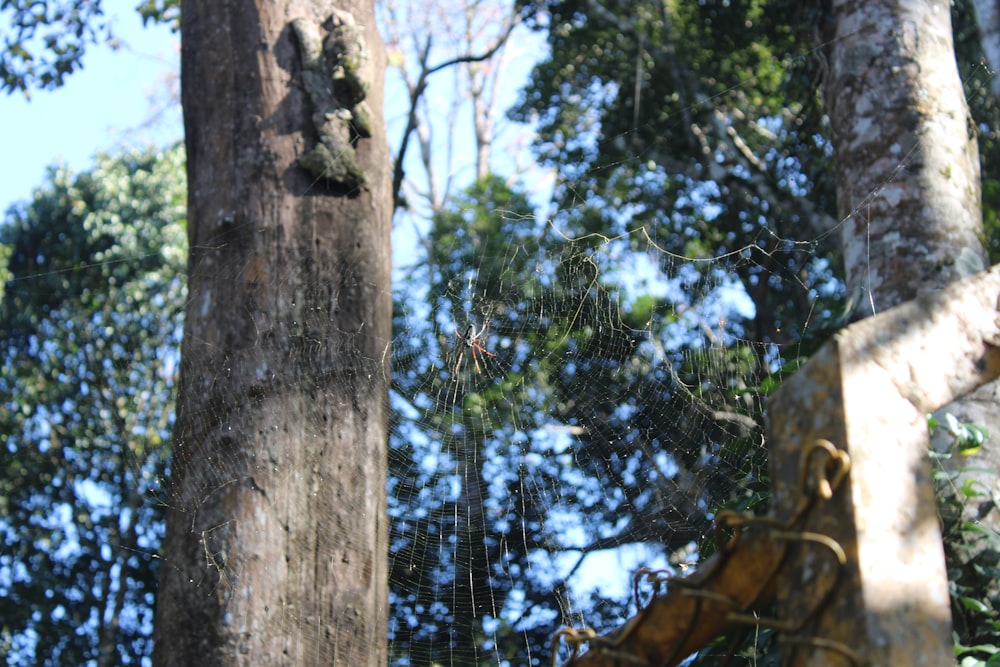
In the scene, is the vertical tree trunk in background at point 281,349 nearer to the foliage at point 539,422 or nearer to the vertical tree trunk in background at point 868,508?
the foliage at point 539,422

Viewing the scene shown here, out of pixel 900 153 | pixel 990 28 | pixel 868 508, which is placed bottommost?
pixel 868 508

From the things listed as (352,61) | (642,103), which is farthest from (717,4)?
(352,61)

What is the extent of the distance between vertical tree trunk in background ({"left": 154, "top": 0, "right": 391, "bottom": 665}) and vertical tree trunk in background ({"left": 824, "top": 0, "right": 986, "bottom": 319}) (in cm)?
146

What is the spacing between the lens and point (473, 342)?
3.53 meters

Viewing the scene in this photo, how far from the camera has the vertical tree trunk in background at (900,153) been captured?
3.06m

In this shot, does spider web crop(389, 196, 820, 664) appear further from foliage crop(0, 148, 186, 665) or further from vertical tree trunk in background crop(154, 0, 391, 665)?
foliage crop(0, 148, 186, 665)

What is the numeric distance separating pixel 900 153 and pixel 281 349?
2078mm

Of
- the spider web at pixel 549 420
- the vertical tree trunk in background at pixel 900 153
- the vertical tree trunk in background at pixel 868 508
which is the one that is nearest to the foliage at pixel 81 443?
the spider web at pixel 549 420

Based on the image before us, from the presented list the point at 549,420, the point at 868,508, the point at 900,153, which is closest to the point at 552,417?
the point at 549,420

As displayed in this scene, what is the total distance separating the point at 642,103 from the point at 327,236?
21.7 feet

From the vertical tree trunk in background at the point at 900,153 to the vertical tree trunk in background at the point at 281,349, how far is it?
1463 millimetres

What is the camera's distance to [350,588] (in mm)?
2242

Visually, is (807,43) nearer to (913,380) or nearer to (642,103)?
(913,380)

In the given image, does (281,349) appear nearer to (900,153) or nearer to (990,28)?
(900,153)
